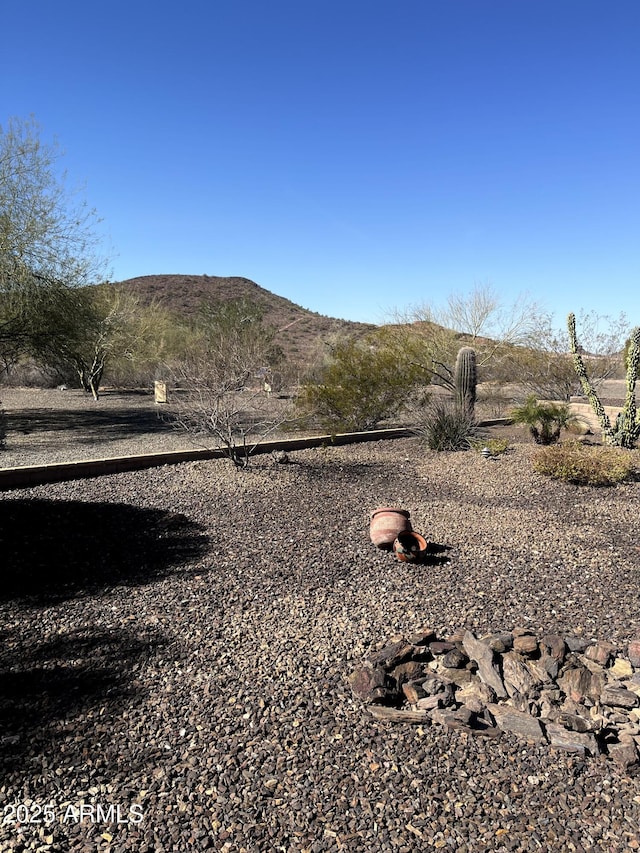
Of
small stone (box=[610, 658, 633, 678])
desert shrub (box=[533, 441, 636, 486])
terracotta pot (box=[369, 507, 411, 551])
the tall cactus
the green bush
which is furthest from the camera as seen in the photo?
the green bush

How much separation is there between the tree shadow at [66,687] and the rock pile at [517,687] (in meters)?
1.31

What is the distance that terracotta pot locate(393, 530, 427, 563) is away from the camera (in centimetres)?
522

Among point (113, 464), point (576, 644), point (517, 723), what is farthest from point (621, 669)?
point (113, 464)

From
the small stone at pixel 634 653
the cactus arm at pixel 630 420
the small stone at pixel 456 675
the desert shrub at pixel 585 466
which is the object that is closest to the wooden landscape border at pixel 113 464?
the desert shrub at pixel 585 466

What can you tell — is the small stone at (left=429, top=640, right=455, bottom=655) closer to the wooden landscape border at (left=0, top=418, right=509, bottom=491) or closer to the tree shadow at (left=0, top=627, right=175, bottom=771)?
the tree shadow at (left=0, top=627, right=175, bottom=771)

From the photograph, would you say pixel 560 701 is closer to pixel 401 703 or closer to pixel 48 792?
pixel 401 703

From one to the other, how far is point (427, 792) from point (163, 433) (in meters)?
10.6

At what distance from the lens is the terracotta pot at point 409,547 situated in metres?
5.22

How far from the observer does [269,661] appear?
3.59 meters

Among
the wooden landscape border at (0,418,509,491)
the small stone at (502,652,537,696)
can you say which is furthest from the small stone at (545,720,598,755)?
the wooden landscape border at (0,418,509,491)

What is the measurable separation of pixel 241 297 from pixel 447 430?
45753 mm

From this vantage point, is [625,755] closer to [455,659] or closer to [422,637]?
→ [455,659]

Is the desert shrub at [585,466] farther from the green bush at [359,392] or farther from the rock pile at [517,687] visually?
the green bush at [359,392]

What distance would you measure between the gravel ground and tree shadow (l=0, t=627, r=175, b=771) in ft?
0.05
